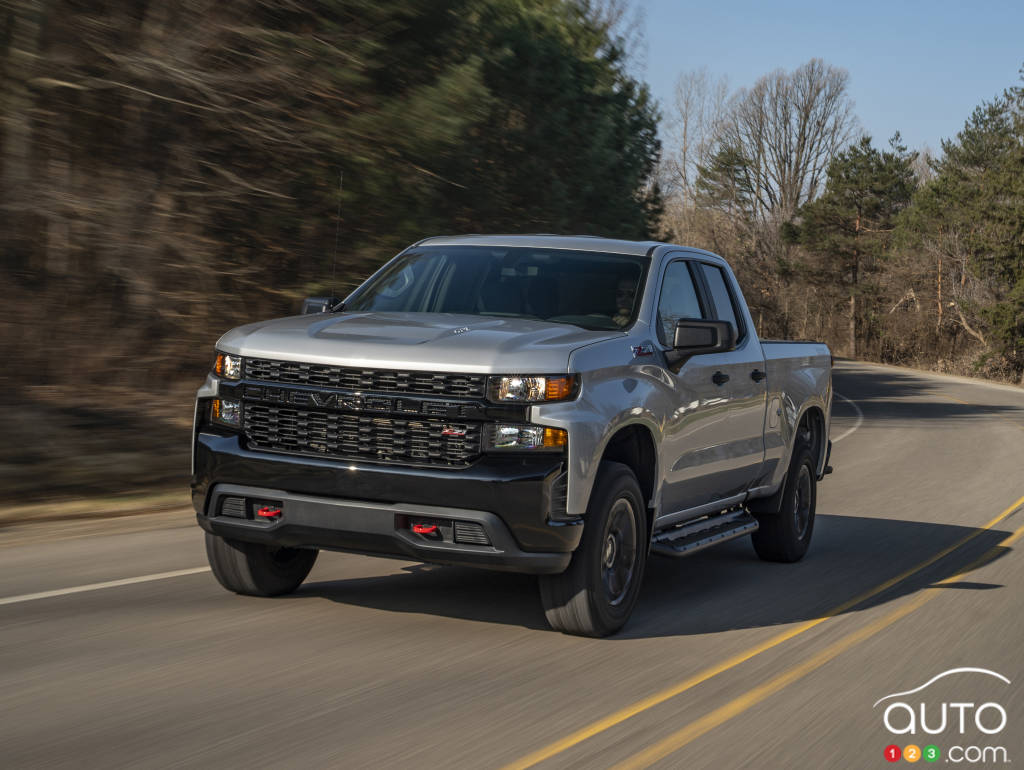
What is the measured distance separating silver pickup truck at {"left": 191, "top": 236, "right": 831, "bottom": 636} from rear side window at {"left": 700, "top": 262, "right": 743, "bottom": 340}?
0.80 metres

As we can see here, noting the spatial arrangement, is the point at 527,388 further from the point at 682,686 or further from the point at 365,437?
the point at 682,686

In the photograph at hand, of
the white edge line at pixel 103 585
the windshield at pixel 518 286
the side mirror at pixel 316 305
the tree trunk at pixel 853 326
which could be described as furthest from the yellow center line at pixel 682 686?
the tree trunk at pixel 853 326

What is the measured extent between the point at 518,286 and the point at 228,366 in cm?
174

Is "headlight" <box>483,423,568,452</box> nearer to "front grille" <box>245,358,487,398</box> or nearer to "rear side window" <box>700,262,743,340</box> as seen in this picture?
"front grille" <box>245,358,487,398</box>

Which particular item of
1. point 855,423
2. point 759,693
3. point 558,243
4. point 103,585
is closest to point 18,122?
point 103,585

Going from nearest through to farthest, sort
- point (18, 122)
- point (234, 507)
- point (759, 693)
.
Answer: point (759, 693)
point (234, 507)
point (18, 122)

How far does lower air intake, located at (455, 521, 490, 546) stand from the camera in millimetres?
5793

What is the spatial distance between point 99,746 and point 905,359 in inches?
3217

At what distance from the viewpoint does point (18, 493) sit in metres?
10.7

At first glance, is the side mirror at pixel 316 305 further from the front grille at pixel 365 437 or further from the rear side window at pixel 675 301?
the rear side window at pixel 675 301

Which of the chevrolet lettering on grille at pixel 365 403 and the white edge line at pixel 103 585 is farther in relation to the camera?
the white edge line at pixel 103 585

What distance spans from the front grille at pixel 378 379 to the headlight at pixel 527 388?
2.3 inches

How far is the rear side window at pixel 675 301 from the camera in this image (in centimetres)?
723

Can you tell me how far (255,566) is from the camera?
22.4 ft
